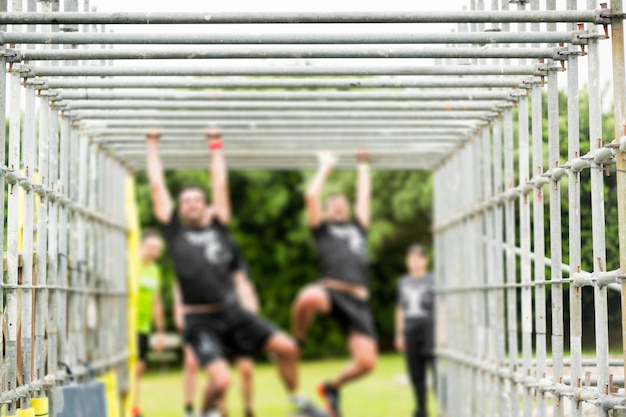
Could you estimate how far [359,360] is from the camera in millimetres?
13578

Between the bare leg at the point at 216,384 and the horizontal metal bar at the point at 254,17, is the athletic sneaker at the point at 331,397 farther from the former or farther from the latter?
the horizontal metal bar at the point at 254,17

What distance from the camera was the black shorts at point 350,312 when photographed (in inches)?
539

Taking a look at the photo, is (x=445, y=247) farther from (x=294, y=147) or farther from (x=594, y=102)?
(x=594, y=102)

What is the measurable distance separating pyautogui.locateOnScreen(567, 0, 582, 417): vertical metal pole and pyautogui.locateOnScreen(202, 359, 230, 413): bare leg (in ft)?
20.9

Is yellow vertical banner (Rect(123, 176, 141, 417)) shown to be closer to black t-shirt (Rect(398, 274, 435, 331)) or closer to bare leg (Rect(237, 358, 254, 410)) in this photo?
bare leg (Rect(237, 358, 254, 410))

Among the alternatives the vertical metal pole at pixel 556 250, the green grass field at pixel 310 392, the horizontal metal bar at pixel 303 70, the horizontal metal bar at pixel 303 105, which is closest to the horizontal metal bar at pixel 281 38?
the vertical metal pole at pixel 556 250

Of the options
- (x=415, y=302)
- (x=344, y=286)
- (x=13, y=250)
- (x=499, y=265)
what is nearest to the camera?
(x=13, y=250)

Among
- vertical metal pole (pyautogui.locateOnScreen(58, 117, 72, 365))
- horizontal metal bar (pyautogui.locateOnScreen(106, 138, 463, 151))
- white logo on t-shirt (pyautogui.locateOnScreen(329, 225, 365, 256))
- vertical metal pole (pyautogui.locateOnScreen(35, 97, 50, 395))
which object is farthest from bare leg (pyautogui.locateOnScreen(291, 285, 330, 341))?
vertical metal pole (pyautogui.locateOnScreen(35, 97, 50, 395))

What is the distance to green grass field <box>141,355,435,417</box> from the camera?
16.2 metres

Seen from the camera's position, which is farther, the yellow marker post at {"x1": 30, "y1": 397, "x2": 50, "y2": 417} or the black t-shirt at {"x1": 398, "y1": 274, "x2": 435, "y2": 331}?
the black t-shirt at {"x1": 398, "y1": 274, "x2": 435, "y2": 331}

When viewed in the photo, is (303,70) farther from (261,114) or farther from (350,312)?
(350,312)

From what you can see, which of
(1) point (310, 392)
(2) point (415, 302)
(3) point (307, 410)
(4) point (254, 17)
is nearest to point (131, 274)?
(3) point (307, 410)

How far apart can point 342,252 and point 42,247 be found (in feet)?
23.8

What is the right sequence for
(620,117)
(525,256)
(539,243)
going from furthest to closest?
(525,256), (539,243), (620,117)
